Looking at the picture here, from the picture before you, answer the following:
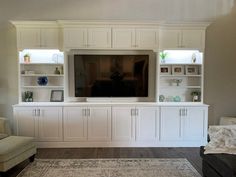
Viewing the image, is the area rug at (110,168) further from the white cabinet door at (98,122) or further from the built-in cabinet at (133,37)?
the built-in cabinet at (133,37)

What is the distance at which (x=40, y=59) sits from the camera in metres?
5.62

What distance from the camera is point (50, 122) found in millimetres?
5156

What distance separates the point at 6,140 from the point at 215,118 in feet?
14.4

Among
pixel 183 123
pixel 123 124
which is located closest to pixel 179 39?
pixel 183 123

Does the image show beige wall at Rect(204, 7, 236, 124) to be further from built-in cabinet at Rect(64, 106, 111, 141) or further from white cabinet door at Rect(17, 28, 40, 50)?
white cabinet door at Rect(17, 28, 40, 50)

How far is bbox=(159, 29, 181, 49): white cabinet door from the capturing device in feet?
17.6

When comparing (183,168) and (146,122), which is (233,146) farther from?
(146,122)

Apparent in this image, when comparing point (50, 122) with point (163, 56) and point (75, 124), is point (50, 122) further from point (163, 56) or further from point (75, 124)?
point (163, 56)

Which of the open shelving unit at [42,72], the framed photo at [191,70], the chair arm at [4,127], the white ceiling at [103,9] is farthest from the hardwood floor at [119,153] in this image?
the white ceiling at [103,9]

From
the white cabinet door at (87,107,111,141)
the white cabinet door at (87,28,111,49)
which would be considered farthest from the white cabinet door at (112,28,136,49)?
the white cabinet door at (87,107,111,141)

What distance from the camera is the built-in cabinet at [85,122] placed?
5.16 metres

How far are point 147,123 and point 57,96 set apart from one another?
6.62 feet

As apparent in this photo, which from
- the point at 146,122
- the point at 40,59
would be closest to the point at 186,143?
the point at 146,122

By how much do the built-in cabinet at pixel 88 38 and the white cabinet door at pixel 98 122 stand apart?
1.29m
